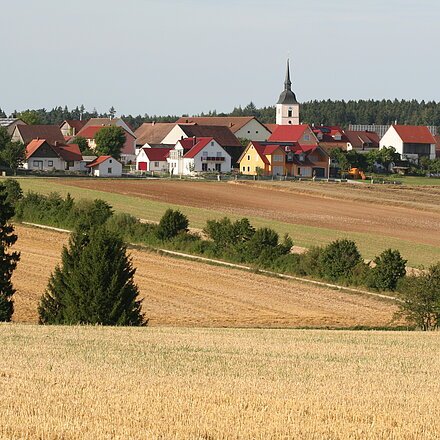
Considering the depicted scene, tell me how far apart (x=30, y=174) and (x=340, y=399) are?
8595cm

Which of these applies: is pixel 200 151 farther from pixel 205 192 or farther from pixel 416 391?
pixel 416 391

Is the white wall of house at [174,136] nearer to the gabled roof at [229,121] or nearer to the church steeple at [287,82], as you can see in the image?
the gabled roof at [229,121]

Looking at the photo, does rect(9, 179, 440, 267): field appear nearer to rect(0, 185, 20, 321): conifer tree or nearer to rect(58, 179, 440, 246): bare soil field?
rect(58, 179, 440, 246): bare soil field

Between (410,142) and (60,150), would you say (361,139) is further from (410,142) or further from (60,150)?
(60,150)

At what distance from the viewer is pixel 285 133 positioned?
125m

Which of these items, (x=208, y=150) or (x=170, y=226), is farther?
(x=208, y=150)

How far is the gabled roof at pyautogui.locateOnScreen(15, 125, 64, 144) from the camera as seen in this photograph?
117 meters

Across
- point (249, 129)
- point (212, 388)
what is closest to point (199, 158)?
point (249, 129)

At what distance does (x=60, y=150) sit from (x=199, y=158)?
13.8 meters

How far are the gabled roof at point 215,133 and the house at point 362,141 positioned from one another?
28.3 m

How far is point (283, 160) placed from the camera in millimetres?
107125

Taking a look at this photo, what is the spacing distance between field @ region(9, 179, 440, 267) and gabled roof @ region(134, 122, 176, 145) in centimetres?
3620

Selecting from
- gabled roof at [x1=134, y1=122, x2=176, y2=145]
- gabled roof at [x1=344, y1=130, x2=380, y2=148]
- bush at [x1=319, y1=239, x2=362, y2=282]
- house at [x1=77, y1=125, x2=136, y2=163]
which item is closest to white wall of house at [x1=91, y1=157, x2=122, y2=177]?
house at [x1=77, y1=125, x2=136, y2=163]

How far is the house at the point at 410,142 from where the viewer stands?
132 meters
